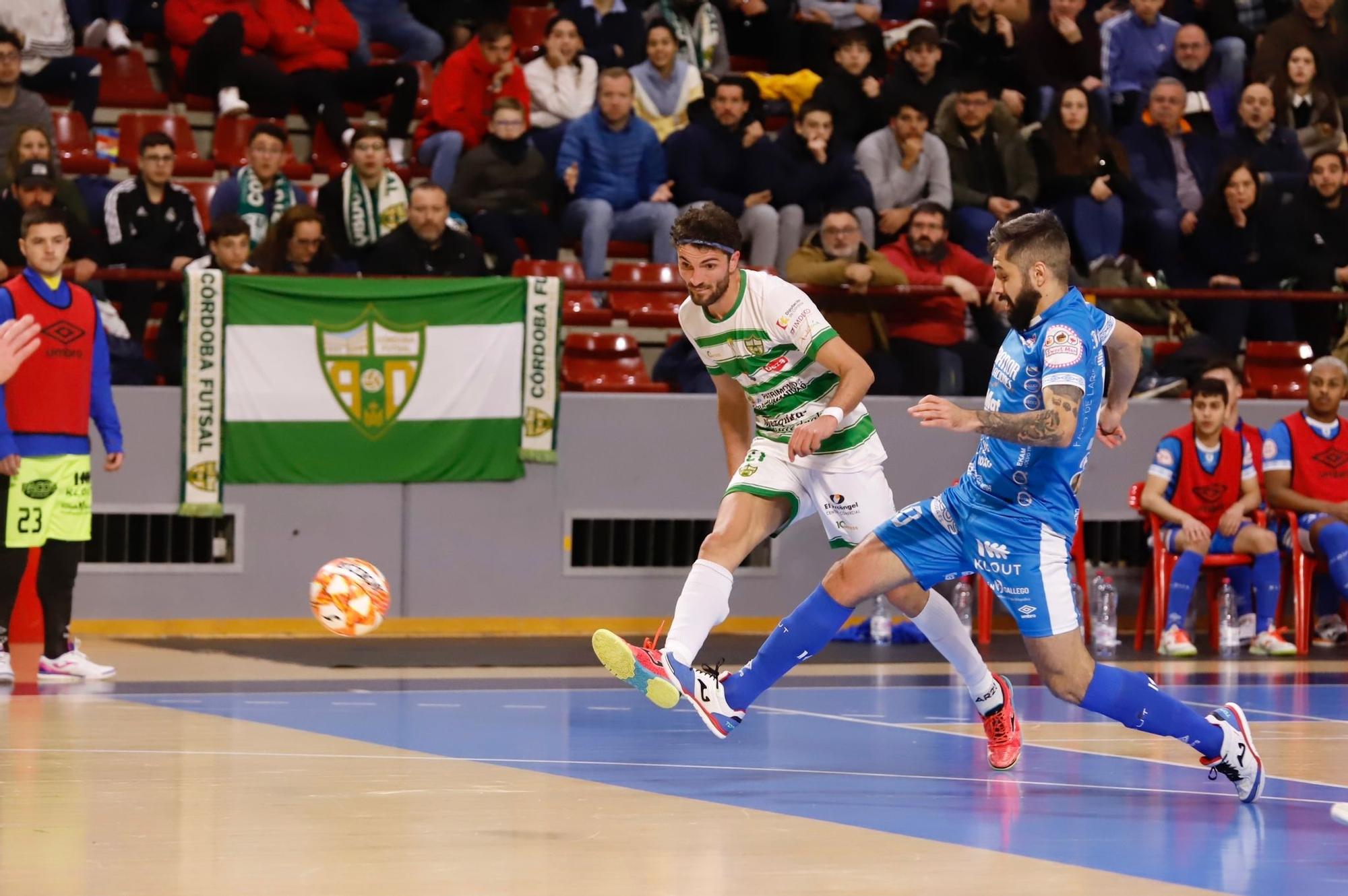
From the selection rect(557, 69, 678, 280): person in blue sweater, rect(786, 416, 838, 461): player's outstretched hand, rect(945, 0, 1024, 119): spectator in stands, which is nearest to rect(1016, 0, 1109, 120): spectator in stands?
rect(945, 0, 1024, 119): spectator in stands

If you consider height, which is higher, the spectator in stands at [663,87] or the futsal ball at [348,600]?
the spectator in stands at [663,87]

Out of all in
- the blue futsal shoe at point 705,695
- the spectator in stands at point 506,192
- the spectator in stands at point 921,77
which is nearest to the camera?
the blue futsal shoe at point 705,695

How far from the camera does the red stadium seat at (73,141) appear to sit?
49.6 ft

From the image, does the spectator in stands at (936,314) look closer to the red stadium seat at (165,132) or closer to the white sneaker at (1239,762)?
the red stadium seat at (165,132)

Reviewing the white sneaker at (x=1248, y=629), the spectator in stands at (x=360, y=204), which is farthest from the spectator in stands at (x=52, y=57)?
the white sneaker at (x=1248, y=629)

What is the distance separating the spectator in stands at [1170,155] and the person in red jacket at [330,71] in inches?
244

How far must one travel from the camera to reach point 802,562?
14398 millimetres

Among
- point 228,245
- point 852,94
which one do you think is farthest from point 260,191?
point 852,94

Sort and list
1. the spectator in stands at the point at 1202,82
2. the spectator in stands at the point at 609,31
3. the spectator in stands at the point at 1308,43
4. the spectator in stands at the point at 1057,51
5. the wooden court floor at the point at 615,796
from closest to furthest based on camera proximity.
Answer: the wooden court floor at the point at 615,796, the spectator in stands at the point at 609,31, the spectator in stands at the point at 1057,51, the spectator in stands at the point at 1202,82, the spectator in stands at the point at 1308,43

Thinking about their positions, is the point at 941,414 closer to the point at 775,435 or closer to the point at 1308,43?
the point at 775,435

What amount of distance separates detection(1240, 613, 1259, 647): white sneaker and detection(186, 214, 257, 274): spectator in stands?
7246 mm

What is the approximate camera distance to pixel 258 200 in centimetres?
1452

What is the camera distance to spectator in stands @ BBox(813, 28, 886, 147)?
16.6 metres

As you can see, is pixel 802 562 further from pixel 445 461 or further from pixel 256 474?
pixel 256 474
